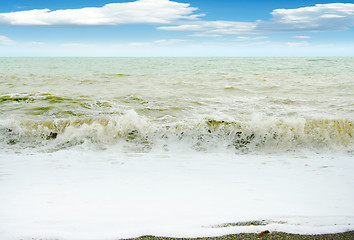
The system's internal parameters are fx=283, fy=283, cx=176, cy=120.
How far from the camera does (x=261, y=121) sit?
597 cm

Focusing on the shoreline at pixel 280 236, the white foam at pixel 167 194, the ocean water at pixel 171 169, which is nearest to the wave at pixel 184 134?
the ocean water at pixel 171 169

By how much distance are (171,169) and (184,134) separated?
1743 millimetres

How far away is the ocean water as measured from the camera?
254 centimetres

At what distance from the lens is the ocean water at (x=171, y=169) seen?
8.34 ft

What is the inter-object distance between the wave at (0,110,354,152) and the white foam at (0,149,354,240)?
0.65 metres

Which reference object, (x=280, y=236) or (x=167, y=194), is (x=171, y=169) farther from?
(x=280, y=236)

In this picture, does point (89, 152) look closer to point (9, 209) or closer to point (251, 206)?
point (9, 209)

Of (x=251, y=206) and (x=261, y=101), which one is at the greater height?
(x=261, y=101)

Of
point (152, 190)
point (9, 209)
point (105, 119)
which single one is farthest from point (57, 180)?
point (105, 119)

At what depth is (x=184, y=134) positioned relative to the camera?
18.9ft

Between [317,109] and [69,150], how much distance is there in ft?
21.0

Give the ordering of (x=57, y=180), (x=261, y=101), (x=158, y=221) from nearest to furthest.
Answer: (x=158, y=221) → (x=57, y=180) → (x=261, y=101)

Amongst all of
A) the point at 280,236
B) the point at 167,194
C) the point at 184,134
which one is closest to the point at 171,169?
the point at 167,194

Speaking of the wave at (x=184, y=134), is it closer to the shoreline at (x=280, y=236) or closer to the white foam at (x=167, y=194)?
the white foam at (x=167, y=194)
